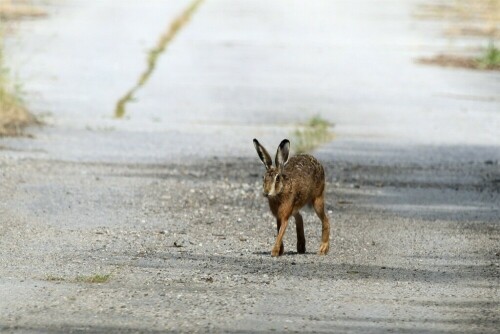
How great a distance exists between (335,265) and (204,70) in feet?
60.4

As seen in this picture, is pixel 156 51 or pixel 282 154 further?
pixel 156 51

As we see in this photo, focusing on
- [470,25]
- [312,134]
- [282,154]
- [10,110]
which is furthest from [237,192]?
[470,25]

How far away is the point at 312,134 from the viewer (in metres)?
19.9

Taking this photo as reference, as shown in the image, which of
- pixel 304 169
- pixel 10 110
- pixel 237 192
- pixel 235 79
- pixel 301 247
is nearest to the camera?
pixel 304 169

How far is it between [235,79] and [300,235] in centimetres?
1634

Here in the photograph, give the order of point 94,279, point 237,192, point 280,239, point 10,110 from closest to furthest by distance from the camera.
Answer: point 94,279, point 280,239, point 237,192, point 10,110

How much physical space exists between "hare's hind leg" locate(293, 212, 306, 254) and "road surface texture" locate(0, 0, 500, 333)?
0.09 metres

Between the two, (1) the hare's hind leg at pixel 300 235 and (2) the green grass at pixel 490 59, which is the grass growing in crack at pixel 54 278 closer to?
(1) the hare's hind leg at pixel 300 235

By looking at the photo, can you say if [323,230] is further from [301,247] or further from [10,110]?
[10,110]

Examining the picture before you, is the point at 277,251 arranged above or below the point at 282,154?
below

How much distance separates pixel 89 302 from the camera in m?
8.86

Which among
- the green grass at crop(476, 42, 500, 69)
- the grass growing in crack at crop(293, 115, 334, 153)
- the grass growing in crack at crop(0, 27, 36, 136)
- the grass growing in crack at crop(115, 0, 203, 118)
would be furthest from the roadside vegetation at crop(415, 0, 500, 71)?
the grass growing in crack at crop(0, 27, 36, 136)

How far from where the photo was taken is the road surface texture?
8922 millimetres

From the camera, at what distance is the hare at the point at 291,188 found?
10.7m
